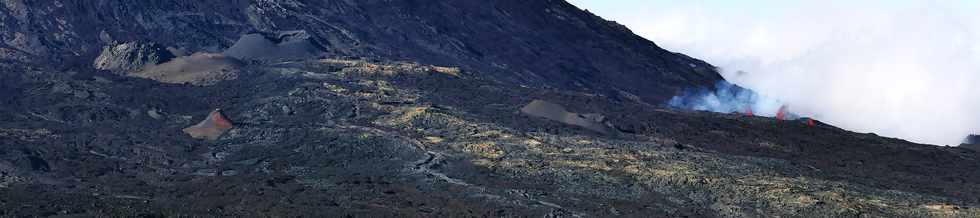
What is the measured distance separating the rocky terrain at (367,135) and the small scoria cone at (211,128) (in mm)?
153

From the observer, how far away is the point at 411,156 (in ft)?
284

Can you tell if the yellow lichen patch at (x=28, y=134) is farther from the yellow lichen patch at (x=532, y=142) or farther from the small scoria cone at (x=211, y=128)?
the yellow lichen patch at (x=532, y=142)

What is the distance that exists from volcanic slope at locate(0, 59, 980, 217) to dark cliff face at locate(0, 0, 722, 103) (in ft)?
41.5

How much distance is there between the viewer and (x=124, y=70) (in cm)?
11388

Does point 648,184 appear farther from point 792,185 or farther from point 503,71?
point 503,71

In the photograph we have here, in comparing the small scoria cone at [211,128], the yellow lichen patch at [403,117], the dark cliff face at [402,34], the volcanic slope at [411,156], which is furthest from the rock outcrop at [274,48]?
the small scoria cone at [211,128]

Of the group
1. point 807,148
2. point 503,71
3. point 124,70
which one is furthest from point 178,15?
point 807,148

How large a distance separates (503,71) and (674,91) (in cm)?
2446

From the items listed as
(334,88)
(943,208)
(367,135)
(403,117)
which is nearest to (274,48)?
(334,88)

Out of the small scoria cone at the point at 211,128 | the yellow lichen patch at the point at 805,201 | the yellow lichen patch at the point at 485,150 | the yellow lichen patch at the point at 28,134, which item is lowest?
the yellow lichen patch at the point at 28,134

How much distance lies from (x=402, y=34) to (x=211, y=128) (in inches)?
1836

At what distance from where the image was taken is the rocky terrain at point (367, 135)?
75.9 m

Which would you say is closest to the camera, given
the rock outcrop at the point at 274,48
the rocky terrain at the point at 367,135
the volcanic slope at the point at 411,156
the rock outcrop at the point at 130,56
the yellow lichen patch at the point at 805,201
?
the volcanic slope at the point at 411,156

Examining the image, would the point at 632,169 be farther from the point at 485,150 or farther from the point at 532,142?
the point at 485,150
